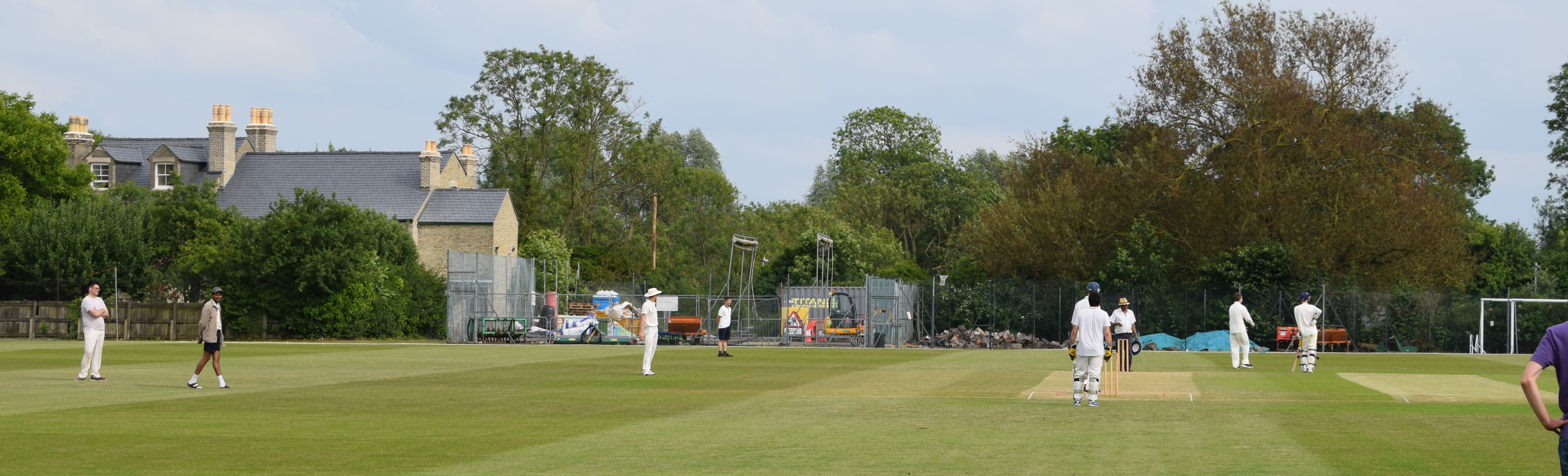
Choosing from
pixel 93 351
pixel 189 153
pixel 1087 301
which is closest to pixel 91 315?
pixel 93 351

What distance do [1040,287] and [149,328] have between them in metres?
31.3

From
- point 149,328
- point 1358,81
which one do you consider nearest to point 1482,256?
point 1358,81

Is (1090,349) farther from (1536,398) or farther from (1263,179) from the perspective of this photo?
(1263,179)

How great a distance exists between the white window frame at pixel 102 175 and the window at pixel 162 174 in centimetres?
236

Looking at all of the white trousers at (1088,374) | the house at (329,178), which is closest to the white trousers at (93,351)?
the white trousers at (1088,374)

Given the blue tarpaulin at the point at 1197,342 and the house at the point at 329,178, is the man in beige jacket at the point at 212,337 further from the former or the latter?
the house at the point at 329,178

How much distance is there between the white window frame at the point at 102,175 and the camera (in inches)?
2598

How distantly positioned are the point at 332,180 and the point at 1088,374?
185 ft

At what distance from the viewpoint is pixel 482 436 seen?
491 inches

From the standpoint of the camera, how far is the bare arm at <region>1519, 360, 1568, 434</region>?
6180 mm

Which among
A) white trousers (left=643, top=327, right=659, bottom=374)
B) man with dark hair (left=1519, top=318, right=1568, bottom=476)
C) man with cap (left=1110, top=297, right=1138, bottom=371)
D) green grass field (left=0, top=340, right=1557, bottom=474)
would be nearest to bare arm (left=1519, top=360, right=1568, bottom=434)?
man with dark hair (left=1519, top=318, right=1568, bottom=476)

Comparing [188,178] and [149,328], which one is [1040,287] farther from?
[188,178]

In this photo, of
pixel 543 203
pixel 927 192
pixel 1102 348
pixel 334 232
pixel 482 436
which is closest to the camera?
pixel 482 436

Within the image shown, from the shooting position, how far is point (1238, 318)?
91.0 ft
